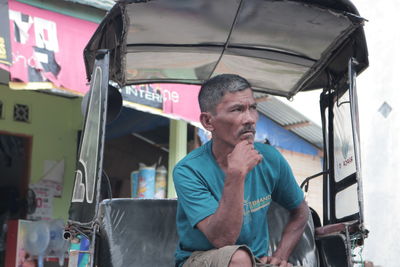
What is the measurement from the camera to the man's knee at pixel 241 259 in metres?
2.51

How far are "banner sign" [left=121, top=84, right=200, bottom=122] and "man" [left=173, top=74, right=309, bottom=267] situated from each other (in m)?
3.74

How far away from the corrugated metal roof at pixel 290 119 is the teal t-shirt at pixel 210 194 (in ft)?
23.5

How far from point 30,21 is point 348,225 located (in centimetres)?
402

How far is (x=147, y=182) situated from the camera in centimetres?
752

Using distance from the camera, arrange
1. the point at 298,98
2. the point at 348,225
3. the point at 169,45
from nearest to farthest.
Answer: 1. the point at 348,225
2. the point at 169,45
3. the point at 298,98

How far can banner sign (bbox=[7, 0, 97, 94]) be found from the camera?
565 cm

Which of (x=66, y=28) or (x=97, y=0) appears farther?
(x=97, y=0)

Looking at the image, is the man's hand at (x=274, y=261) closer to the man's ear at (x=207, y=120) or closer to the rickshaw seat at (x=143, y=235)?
the rickshaw seat at (x=143, y=235)

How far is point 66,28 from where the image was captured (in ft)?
20.9

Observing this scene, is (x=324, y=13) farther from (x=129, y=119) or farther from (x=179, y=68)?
(x=129, y=119)

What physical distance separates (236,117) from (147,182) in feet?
15.7

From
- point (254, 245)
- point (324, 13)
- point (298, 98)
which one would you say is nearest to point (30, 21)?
point (324, 13)

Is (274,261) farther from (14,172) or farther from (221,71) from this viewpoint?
(14,172)

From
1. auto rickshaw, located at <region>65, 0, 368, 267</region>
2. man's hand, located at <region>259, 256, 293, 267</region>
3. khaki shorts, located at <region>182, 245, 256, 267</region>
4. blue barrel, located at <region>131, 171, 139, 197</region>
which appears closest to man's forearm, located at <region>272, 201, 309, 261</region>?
man's hand, located at <region>259, 256, 293, 267</region>
